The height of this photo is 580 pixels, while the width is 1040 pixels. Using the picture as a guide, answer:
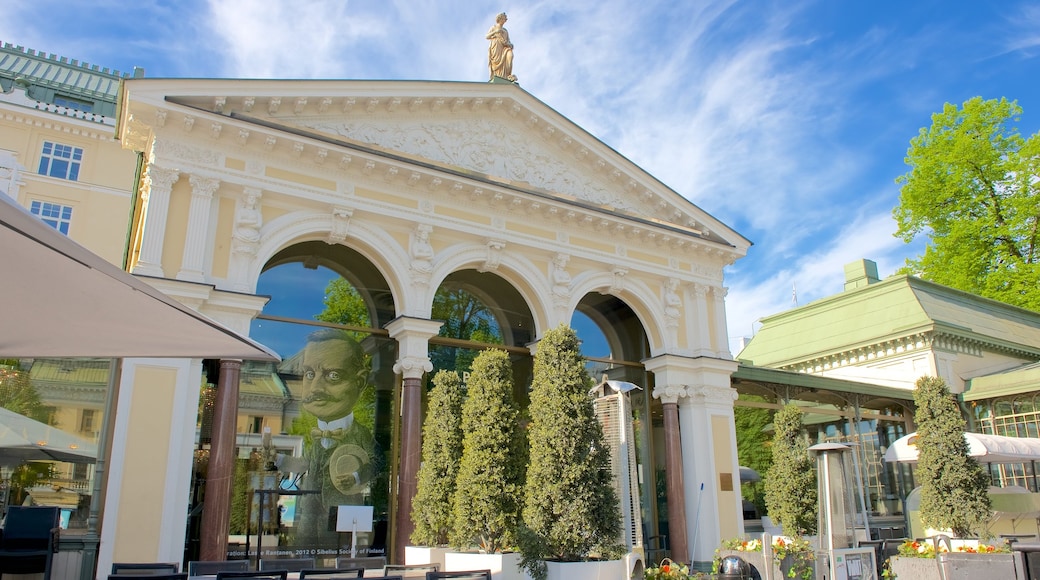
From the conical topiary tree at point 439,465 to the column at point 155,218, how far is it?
17.3 feet

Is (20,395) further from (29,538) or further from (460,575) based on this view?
(460,575)

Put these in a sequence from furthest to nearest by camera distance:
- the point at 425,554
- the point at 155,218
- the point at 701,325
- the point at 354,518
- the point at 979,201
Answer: the point at 979,201, the point at 701,325, the point at 354,518, the point at 155,218, the point at 425,554

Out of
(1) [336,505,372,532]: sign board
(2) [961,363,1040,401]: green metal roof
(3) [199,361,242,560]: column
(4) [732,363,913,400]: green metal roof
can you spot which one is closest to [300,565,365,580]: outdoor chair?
(3) [199,361,242,560]: column

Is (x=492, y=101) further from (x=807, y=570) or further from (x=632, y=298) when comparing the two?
(x=807, y=570)

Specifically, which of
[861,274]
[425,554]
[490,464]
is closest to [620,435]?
[490,464]

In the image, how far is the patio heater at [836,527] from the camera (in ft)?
34.2

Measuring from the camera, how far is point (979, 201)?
99.8ft

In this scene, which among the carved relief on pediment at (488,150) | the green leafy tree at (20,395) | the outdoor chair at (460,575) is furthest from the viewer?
the carved relief on pediment at (488,150)

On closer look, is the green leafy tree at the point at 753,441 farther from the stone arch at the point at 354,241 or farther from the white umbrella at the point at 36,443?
the white umbrella at the point at 36,443

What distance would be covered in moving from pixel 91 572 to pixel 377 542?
4911 mm

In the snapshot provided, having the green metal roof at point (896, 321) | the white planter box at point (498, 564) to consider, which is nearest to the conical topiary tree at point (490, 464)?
the white planter box at point (498, 564)

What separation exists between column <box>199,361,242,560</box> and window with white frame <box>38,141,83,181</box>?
2366 centimetres

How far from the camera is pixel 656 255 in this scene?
19250 millimetres

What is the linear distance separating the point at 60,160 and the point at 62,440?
24.1 metres
